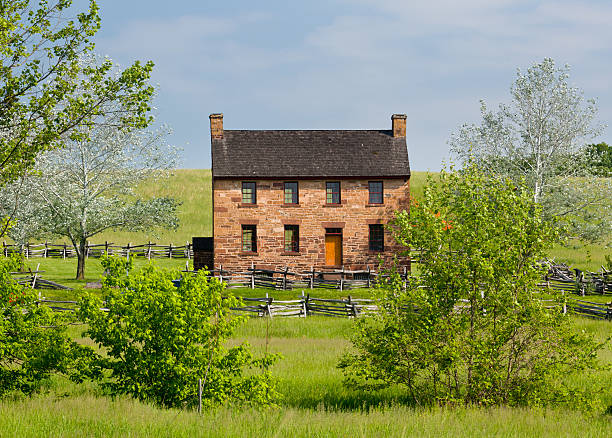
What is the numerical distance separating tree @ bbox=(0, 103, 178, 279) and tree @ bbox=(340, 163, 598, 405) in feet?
83.5

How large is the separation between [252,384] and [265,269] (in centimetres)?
2652

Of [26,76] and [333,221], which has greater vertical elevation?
[26,76]

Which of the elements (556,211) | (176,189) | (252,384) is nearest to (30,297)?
(252,384)

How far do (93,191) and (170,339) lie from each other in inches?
1095

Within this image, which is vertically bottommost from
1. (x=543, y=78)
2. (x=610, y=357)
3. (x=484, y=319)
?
(x=610, y=357)

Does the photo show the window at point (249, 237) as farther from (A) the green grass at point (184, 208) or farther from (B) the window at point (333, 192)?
(A) the green grass at point (184, 208)

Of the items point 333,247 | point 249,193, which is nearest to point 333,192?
point 333,247

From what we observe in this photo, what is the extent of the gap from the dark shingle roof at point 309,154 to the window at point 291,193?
73 centimetres

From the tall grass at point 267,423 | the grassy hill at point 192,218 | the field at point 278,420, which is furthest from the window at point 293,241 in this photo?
the tall grass at point 267,423

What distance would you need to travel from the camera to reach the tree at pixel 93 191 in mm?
33875

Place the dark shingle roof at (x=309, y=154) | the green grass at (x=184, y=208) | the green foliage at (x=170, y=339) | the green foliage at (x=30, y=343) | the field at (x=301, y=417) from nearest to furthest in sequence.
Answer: the field at (x=301, y=417) < the green foliage at (x=170, y=339) < the green foliage at (x=30, y=343) < the dark shingle roof at (x=309, y=154) < the green grass at (x=184, y=208)

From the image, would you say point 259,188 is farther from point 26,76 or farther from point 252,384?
point 252,384

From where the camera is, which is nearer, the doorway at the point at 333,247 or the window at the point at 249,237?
the window at the point at 249,237

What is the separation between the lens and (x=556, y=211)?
37188 mm
